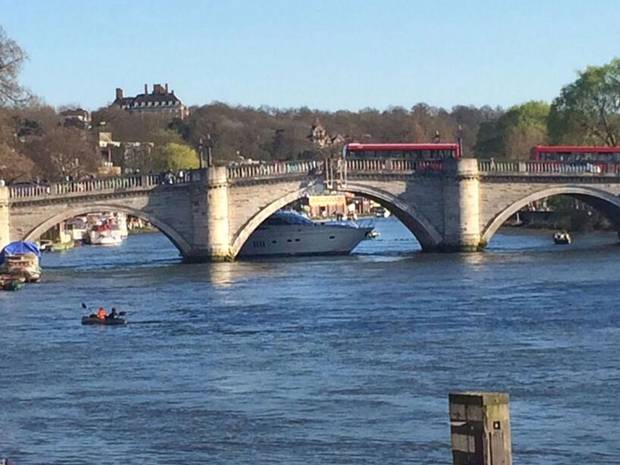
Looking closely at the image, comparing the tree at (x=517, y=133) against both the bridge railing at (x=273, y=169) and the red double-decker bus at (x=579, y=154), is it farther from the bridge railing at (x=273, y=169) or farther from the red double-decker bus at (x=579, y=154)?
the bridge railing at (x=273, y=169)

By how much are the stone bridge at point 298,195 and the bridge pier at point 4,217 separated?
0.14 feet

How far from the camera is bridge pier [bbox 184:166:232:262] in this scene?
270 ft

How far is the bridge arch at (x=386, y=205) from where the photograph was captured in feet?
277

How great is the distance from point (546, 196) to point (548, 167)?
1357mm

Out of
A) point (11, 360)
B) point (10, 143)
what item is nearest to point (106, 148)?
point (10, 143)

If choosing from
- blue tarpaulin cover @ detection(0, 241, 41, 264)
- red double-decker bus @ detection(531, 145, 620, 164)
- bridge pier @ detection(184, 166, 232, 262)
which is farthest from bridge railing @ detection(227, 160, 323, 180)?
red double-decker bus @ detection(531, 145, 620, 164)

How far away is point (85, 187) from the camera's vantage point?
81875 millimetres

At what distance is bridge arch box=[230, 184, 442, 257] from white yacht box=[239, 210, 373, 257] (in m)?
3.89

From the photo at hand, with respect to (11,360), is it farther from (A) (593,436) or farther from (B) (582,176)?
(B) (582,176)

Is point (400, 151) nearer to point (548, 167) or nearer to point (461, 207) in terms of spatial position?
point (461, 207)

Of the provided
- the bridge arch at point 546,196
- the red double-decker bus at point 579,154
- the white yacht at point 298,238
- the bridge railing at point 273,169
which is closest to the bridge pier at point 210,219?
the bridge railing at point 273,169

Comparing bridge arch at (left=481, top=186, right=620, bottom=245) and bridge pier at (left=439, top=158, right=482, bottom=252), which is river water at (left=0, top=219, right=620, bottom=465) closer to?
bridge pier at (left=439, top=158, right=482, bottom=252)

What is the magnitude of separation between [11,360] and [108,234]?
77.2 m

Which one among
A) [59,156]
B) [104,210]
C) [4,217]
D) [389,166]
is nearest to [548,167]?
[389,166]
